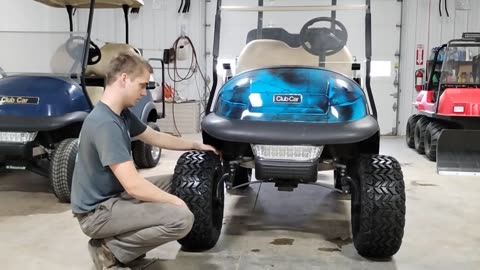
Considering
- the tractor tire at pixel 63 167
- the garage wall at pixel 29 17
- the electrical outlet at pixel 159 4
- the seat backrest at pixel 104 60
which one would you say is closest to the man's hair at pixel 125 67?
the tractor tire at pixel 63 167

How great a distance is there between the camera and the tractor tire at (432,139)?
6184 millimetres

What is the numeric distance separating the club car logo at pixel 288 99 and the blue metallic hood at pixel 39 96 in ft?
6.54

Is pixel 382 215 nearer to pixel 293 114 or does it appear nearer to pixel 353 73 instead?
pixel 293 114

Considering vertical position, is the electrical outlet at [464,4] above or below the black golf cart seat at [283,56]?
above

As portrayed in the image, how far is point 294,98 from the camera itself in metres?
2.83

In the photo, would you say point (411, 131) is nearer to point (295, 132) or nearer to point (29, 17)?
point (295, 132)

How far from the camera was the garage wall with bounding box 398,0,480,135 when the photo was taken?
359 inches

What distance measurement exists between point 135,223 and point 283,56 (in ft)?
6.15

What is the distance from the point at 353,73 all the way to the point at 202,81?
20.7 feet

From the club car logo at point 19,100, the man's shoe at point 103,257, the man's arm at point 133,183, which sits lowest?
the man's shoe at point 103,257

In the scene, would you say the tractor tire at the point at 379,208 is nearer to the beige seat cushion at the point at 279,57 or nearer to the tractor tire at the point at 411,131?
the beige seat cushion at the point at 279,57

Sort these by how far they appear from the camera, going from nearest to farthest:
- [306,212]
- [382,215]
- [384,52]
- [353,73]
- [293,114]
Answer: [382,215] → [293,114] → [353,73] → [306,212] → [384,52]

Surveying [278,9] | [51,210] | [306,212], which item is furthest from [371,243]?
[51,210]

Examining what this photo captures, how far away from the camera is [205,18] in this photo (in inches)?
380
